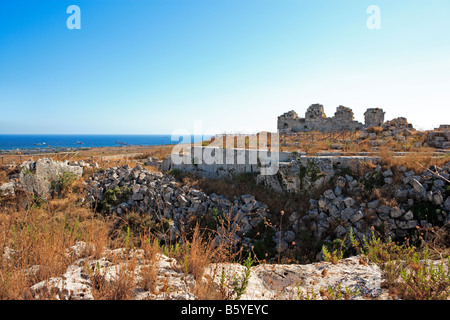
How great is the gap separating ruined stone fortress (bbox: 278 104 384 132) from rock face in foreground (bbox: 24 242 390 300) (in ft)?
63.4

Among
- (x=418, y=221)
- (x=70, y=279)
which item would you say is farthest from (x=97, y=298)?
(x=418, y=221)

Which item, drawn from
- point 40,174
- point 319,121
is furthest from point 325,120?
point 40,174

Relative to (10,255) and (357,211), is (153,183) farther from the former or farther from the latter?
(357,211)

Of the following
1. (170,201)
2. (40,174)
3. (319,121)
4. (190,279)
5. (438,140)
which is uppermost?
(319,121)

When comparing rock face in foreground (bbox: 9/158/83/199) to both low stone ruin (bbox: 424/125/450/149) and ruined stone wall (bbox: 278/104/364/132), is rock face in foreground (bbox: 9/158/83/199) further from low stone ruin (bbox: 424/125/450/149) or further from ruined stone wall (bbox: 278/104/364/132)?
ruined stone wall (bbox: 278/104/364/132)

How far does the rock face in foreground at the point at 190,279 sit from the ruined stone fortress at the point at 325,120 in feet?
63.4

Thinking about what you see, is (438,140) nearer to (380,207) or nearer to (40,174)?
(380,207)

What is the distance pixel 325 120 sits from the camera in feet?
71.9

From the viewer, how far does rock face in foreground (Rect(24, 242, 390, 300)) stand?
2.33 meters

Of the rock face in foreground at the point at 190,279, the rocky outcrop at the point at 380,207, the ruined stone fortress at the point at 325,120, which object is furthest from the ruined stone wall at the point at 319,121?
the rock face in foreground at the point at 190,279

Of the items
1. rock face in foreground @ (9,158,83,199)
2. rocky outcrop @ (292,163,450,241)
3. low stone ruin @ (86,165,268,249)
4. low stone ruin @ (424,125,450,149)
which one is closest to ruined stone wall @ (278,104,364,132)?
low stone ruin @ (424,125,450,149)

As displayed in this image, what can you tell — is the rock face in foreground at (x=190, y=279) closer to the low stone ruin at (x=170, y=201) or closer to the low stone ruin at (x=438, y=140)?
the low stone ruin at (x=170, y=201)

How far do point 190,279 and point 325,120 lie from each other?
22809mm

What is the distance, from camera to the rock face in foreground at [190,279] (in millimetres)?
2334
